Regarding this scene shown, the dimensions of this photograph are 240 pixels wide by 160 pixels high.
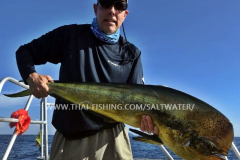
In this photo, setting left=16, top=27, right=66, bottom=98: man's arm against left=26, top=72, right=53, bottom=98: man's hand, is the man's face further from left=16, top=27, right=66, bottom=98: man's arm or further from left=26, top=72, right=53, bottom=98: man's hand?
left=26, top=72, right=53, bottom=98: man's hand

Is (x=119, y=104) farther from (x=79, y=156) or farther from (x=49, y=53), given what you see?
(x=49, y=53)

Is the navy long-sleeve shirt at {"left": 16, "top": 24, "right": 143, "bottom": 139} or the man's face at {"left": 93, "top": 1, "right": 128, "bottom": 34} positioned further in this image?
the man's face at {"left": 93, "top": 1, "right": 128, "bottom": 34}

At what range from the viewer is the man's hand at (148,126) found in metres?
1.98

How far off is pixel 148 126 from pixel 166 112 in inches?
6.8

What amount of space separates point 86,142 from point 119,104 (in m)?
0.60

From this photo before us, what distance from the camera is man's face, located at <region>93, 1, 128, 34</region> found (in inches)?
101

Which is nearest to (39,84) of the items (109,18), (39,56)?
(39,56)

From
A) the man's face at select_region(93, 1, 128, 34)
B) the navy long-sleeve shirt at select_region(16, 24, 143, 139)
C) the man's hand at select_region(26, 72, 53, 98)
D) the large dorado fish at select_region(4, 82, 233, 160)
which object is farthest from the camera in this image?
the man's face at select_region(93, 1, 128, 34)

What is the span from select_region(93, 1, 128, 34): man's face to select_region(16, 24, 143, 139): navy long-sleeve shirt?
14 cm

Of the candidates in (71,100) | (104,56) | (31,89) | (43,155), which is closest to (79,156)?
(71,100)

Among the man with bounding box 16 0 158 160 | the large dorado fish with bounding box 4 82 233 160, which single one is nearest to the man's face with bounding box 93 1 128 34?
the man with bounding box 16 0 158 160

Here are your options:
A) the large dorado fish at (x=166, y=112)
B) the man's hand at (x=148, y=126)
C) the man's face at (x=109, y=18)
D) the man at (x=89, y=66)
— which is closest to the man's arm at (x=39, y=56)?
the man at (x=89, y=66)

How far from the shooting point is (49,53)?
2.48 metres

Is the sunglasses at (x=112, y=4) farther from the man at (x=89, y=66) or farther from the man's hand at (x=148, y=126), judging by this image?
the man's hand at (x=148, y=126)
